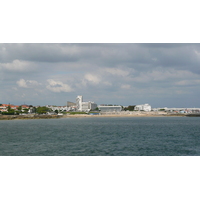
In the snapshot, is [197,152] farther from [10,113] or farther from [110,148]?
[10,113]

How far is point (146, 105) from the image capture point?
150m

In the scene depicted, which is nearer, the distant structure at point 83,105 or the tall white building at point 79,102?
the distant structure at point 83,105

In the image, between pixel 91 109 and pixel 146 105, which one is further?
pixel 146 105

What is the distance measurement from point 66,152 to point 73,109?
132 m

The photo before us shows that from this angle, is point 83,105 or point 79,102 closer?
point 83,105

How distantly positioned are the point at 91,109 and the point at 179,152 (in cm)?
12766

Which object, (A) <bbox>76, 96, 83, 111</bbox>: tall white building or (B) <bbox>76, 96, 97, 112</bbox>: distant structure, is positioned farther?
(A) <bbox>76, 96, 83, 111</bbox>: tall white building

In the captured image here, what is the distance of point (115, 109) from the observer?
13850cm

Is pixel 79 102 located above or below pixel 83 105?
above

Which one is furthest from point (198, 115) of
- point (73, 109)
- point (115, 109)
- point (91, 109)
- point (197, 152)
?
point (197, 152)

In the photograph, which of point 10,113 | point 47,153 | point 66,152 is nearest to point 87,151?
point 66,152
